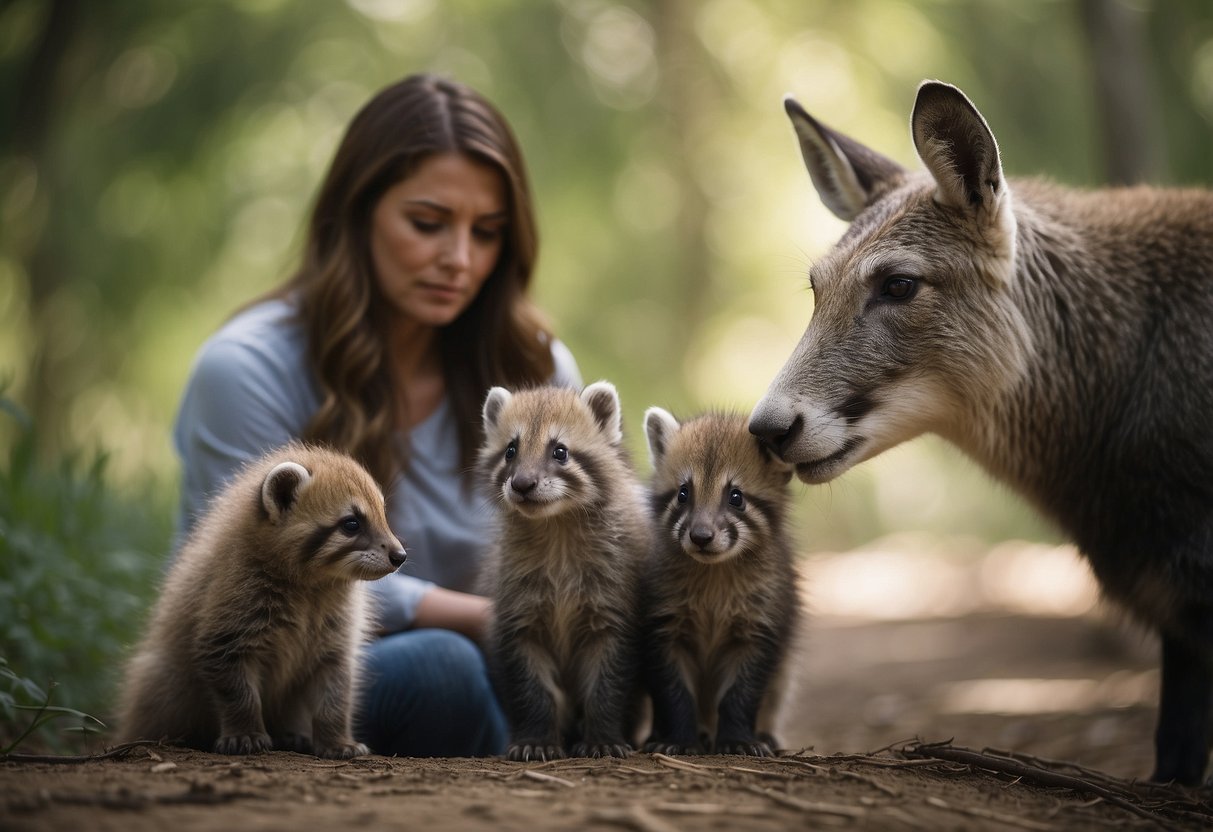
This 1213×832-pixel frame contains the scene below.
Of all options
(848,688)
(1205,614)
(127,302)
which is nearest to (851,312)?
(1205,614)

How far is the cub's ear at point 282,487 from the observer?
416cm

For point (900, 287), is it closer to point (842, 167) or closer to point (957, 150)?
point (957, 150)

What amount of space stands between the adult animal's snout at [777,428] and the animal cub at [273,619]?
4.57ft

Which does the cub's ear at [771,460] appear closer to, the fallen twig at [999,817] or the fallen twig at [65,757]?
the fallen twig at [999,817]

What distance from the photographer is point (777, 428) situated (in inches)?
170

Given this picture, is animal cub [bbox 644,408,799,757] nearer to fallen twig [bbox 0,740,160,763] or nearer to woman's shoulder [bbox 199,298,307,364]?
fallen twig [bbox 0,740,160,763]

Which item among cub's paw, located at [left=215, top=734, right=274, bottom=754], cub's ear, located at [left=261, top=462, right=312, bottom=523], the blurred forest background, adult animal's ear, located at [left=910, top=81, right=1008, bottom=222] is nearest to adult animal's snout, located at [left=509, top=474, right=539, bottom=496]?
cub's ear, located at [left=261, top=462, right=312, bottom=523]

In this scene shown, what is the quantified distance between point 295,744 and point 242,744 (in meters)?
0.28

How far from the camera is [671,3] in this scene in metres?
16.7

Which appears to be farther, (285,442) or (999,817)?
(285,442)

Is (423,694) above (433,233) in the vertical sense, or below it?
below

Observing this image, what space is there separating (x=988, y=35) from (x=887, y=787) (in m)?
11.9

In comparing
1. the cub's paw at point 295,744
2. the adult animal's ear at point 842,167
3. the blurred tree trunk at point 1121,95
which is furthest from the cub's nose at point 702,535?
the blurred tree trunk at point 1121,95

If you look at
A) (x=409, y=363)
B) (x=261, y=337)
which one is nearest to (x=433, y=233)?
(x=409, y=363)
